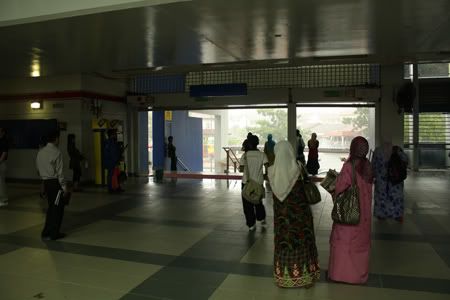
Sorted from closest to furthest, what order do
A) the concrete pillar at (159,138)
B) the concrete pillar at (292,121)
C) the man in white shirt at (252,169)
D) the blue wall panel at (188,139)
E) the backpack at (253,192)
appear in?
the backpack at (253,192) < the man in white shirt at (252,169) < the concrete pillar at (292,121) < the concrete pillar at (159,138) < the blue wall panel at (188,139)

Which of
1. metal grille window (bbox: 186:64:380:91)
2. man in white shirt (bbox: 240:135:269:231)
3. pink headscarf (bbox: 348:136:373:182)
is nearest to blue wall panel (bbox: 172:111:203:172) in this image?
metal grille window (bbox: 186:64:380:91)

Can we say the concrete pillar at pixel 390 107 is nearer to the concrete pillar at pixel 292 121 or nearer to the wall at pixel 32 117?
the concrete pillar at pixel 292 121

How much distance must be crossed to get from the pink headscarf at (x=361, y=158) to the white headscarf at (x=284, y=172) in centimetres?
62

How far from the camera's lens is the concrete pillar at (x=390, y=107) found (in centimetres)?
1238

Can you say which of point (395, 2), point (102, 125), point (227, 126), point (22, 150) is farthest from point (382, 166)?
point (227, 126)

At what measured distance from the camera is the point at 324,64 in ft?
40.9

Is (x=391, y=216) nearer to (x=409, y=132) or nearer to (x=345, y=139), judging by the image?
(x=409, y=132)

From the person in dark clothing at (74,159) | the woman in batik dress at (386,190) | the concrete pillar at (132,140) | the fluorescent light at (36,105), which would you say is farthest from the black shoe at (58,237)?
the concrete pillar at (132,140)

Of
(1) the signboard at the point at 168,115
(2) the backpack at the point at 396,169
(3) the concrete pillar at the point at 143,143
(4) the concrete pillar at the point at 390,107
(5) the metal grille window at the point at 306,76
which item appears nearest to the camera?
(2) the backpack at the point at 396,169

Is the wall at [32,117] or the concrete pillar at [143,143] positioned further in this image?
→ the concrete pillar at [143,143]

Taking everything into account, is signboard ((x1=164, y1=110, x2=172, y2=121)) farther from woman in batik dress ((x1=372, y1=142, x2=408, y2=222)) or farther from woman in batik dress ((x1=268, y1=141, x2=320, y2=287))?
woman in batik dress ((x1=268, y1=141, x2=320, y2=287))

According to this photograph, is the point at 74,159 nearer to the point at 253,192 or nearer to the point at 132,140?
the point at 132,140

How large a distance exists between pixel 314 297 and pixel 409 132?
12762 mm

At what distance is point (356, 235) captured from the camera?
4.00m
